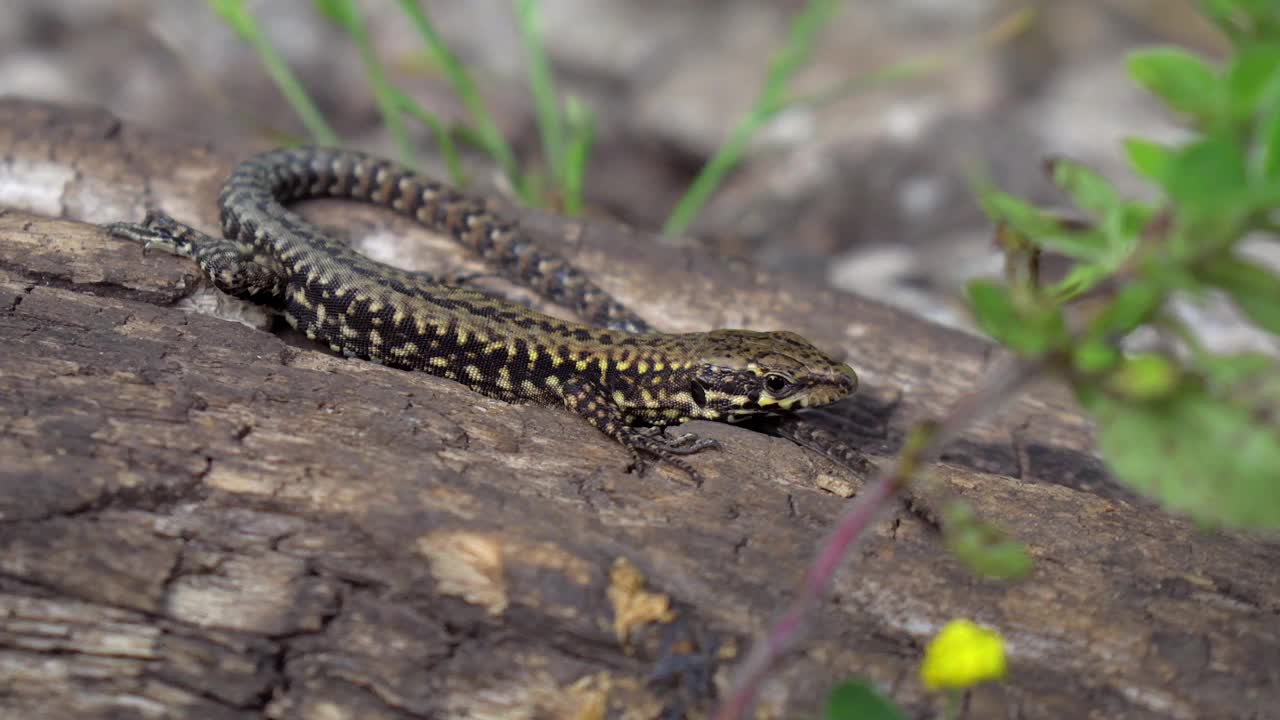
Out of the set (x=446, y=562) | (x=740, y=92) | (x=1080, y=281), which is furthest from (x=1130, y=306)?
(x=740, y=92)

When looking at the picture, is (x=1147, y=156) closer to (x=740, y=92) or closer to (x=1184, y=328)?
(x=1184, y=328)

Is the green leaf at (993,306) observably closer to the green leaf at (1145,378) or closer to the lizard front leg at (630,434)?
the green leaf at (1145,378)

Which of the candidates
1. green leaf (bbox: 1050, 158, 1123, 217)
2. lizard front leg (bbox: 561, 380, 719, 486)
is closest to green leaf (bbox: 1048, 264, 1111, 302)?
green leaf (bbox: 1050, 158, 1123, 217)

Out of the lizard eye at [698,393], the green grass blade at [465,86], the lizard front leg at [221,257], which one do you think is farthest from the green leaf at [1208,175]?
the green grass blade at [465,86]

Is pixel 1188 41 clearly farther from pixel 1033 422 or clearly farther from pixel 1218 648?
pixel 1218 648

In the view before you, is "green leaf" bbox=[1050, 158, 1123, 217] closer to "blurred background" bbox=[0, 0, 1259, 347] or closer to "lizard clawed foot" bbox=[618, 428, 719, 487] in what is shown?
"lizard clawed foot" bbox=[618, 428, 719, 487]

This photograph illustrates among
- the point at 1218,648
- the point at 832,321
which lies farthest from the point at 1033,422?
the point at 1218,648
